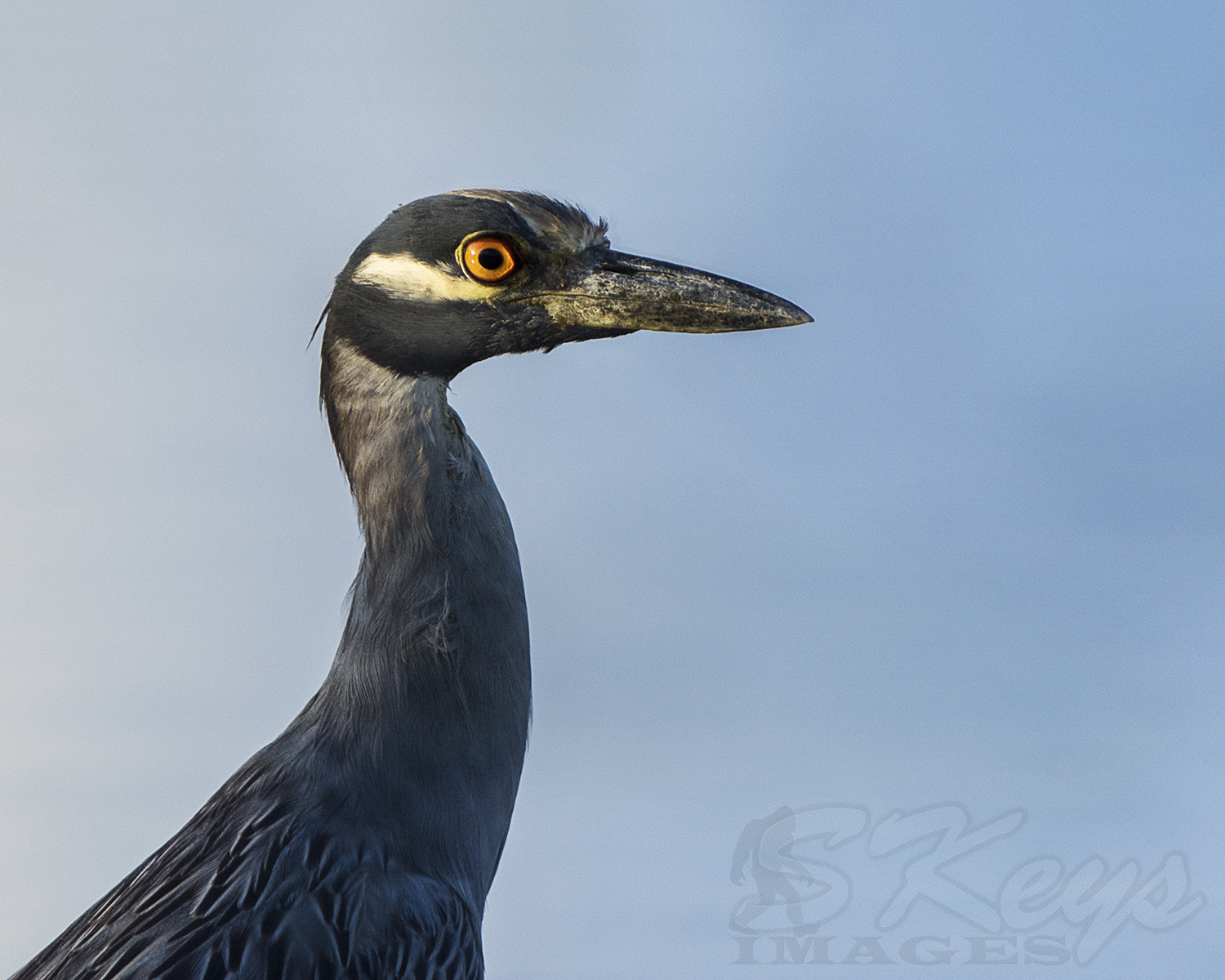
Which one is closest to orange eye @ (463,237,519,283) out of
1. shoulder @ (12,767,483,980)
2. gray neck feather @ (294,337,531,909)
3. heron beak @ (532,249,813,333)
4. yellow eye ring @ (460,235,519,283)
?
yellow eye ring @ (460,235,519,283)

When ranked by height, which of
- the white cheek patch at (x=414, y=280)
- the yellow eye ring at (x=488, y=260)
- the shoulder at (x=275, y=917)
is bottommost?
the shoulder at (x=275, y=917)

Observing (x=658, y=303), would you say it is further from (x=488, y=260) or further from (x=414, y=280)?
(x=414, y=280)

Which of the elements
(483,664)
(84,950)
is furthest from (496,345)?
(84,950)

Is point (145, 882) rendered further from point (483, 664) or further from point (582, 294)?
point (582, 294)

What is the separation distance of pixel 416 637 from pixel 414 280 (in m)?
1.04

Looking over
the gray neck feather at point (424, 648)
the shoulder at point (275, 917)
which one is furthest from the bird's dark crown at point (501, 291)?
the shoulder at point (275, 917)

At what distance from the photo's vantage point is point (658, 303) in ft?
11.7

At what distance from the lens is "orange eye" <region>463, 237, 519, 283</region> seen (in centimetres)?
342

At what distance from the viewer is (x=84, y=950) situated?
3117 millimetres

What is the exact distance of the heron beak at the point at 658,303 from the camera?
3551 millimetres

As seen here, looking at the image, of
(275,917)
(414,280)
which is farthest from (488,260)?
(275,917)

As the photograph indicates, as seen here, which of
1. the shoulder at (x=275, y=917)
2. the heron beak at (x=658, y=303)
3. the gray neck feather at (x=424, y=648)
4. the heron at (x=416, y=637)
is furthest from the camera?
the heron beak at (x=658, y=303)

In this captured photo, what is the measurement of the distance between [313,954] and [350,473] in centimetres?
138

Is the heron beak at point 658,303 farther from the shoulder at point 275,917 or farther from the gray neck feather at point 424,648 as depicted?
the shoulder at point 275,917
